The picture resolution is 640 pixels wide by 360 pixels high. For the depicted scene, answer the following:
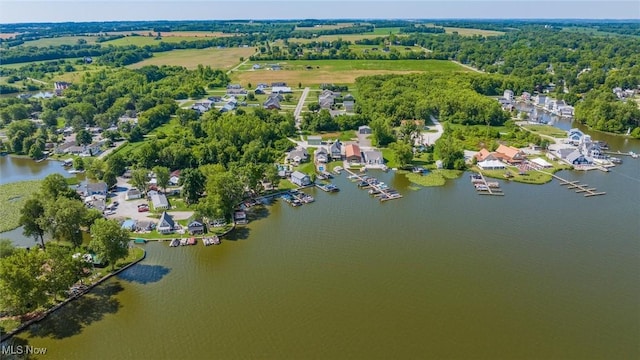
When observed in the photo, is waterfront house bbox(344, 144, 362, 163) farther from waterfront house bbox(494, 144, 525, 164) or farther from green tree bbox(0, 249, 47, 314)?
green tree bbox(0, 249, 47, 314)

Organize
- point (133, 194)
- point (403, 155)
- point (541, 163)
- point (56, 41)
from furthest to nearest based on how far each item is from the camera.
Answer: point (56, 41) → point (541, 163) → point (403, 155) → point (133, 194)

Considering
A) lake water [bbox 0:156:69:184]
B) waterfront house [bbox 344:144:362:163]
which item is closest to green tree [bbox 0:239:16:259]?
lake water [bbox 0:156:69:184]

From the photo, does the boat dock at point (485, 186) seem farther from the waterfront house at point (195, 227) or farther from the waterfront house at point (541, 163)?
the waterfront house at point (195, 227)

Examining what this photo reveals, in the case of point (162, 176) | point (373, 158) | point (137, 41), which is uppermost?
point (137, 41)

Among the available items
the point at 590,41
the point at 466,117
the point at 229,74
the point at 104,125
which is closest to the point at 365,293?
the point at 466,117

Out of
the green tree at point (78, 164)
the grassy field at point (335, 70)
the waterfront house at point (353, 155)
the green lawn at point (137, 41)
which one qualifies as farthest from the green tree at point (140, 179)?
the green lawn at point (137, 41)

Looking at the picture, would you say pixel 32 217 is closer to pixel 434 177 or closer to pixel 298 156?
pixel 298 156

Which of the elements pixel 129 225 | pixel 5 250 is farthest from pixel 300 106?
pixel 5 250
